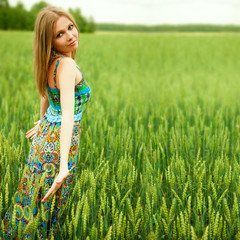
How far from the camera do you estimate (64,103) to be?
1.22 metres

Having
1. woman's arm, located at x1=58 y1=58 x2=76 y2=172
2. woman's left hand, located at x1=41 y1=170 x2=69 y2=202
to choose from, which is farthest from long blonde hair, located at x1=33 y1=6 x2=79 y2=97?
woman's left hand, located at x1=41 y1=170 x2=69 y2=202

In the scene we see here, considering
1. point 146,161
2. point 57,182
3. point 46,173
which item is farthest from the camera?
point 146,161

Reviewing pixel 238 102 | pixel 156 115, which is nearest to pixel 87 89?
pixel 156 115

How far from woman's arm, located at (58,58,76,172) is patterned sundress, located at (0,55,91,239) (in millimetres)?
80

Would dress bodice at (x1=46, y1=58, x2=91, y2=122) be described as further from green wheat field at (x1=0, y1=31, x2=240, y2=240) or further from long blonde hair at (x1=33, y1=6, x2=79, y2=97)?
green wheat field at (x1=0, y1=31, x2=240, y2=240)

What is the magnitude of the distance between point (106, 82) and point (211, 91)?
1.56 m

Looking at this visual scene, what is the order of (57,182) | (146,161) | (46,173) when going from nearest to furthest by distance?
(57,182), (46,173), (146,161)

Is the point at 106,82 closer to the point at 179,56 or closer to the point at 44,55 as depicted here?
the point at 44,55

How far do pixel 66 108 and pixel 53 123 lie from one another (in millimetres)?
135

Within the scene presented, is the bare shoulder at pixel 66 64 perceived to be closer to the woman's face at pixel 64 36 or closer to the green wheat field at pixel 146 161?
the woman's face at pixel 64 36

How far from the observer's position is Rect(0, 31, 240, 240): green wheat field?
4.21 ft

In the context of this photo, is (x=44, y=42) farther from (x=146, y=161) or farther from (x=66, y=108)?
(x=146, y=161)

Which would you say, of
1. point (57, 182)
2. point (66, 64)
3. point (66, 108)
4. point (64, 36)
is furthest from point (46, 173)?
point (64, 36)

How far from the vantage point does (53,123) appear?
1315 millimetres
